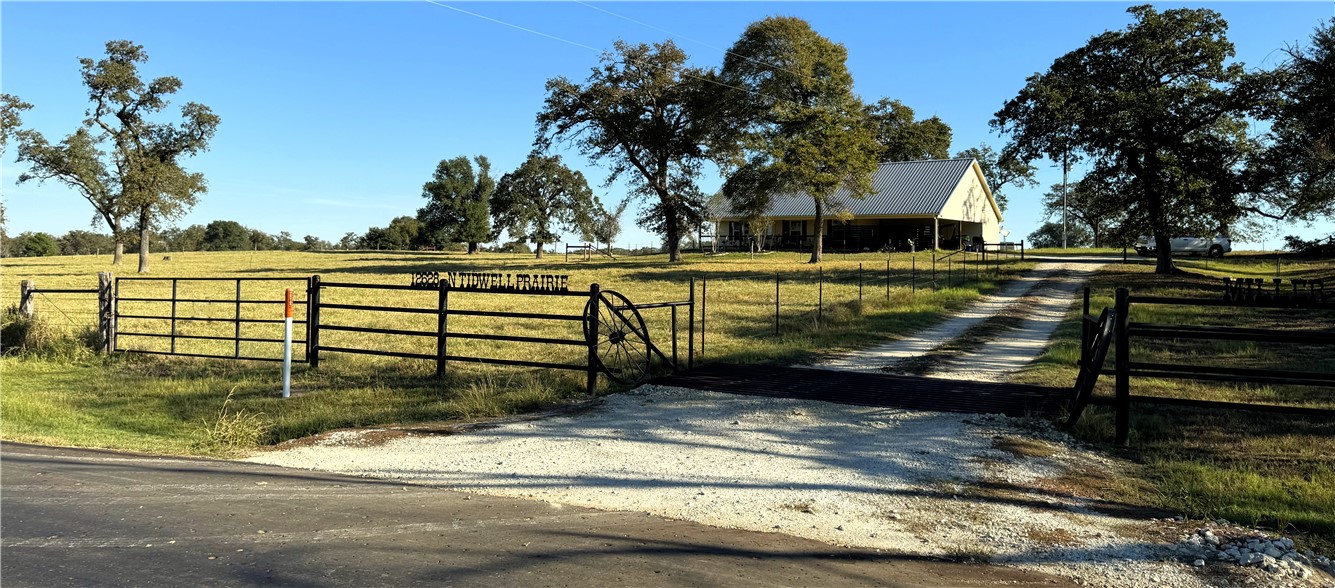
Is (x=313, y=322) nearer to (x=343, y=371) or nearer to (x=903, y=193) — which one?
(x=343, y=371)

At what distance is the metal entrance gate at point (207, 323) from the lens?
1437 cm

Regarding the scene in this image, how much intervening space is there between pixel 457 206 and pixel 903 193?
4627 cm

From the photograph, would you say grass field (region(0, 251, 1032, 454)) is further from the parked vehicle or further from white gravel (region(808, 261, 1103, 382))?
the parked vehicle

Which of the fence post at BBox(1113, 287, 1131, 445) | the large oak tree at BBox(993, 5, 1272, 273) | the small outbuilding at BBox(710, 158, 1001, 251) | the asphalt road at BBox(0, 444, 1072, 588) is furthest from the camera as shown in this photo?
→ the small outbuilding at BBox(710, 158, 1001, 251)

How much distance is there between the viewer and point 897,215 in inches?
2128

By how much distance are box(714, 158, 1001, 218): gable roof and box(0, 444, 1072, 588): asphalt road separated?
157ft

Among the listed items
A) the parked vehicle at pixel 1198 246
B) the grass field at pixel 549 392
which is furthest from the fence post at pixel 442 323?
the parked vehicle at pixel 1198 246

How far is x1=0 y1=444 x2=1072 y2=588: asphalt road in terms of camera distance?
4.48m

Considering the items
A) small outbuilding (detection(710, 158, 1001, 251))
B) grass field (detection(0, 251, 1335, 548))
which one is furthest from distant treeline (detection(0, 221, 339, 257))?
grass field (detection(0, 251, 1335, 548))

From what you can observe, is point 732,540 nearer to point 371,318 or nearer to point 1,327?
point 1,327

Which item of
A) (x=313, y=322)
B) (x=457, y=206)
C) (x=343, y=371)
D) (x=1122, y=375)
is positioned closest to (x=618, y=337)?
(x=343, y=371)

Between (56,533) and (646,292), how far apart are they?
24.9 meters

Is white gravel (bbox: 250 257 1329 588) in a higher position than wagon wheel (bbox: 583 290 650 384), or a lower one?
lower

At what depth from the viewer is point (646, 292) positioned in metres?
29.9
